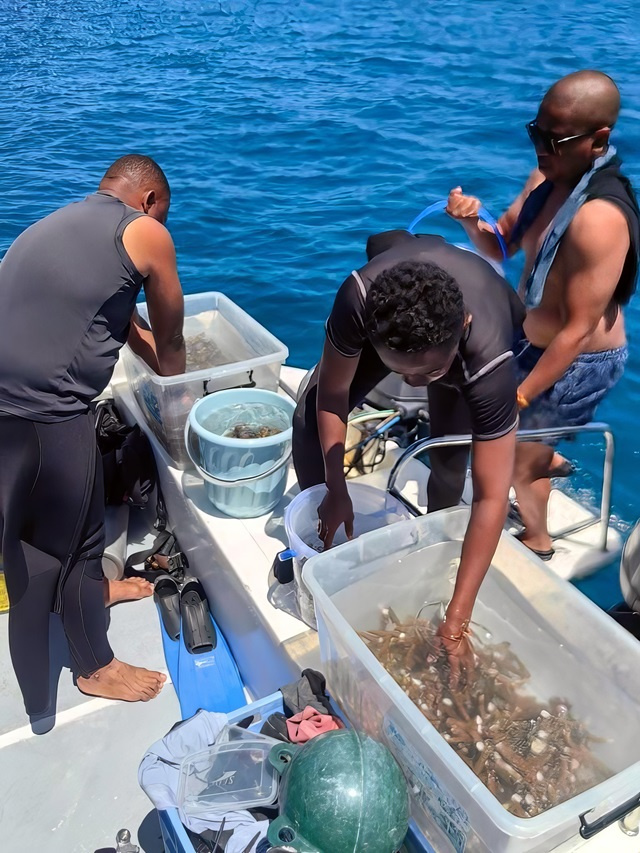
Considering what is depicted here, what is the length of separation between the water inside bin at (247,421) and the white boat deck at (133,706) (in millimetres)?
343

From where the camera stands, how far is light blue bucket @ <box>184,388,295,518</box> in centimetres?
292

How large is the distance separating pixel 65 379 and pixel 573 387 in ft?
6.39

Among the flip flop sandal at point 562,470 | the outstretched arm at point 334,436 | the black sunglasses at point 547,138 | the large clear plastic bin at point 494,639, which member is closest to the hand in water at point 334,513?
the outstretched arm at point 334,436

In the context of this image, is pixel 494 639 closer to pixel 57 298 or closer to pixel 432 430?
pixel 432 430

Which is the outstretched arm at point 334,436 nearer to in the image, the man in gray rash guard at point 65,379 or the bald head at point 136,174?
the man in gray rash guard at point 65,379

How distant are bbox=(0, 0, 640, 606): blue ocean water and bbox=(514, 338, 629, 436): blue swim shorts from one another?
77 centimetres

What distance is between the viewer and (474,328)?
1.84 meters

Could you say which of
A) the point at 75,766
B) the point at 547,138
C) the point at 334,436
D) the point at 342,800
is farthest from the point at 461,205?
the point at 75,766

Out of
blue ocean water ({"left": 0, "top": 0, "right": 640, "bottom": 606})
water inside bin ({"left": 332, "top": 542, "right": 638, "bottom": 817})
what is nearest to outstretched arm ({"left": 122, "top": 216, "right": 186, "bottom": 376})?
water inside bin ({"left": 332, "top": 542, "right": 638, "bottom": 817})

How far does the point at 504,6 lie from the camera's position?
54.4 feet

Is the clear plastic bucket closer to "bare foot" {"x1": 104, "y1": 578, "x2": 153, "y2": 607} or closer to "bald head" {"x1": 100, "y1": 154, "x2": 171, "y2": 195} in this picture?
"bare foot" {"x1": 104, "y1": 578, "x2": 153, "y2": 607}

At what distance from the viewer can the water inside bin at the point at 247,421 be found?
318 cm

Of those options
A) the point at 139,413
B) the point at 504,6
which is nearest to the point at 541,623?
the point at 139,413

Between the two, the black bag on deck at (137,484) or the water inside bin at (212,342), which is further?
the water inside bin at (212,342)
